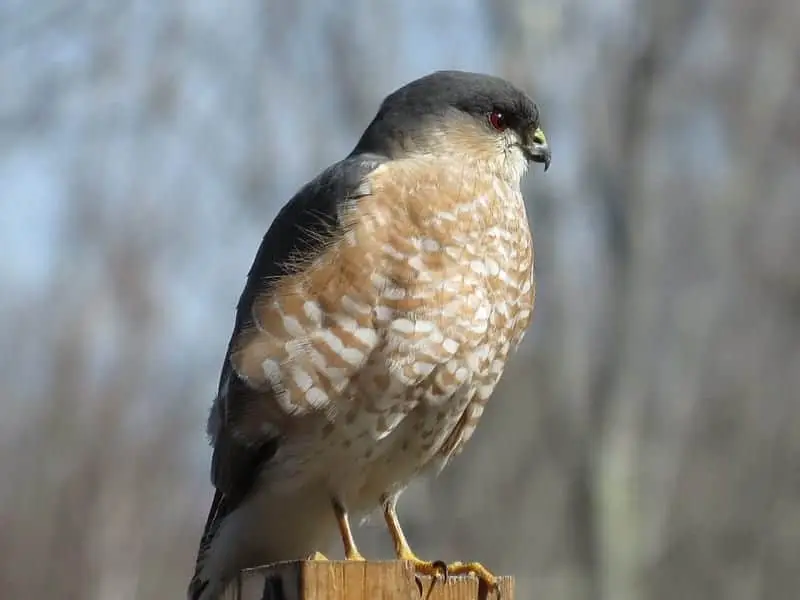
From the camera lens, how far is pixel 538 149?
4.72 m

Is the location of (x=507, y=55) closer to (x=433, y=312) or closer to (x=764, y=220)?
(x=764, y=220)

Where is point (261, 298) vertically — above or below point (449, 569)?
above

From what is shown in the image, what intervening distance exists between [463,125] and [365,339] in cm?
104

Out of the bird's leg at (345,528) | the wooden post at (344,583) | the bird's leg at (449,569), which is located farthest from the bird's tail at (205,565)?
the wooden post at (344,583)

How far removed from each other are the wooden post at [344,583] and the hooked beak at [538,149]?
6.53 ft

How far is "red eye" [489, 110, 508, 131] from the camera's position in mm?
4641

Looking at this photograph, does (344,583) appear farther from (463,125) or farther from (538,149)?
(538,149)

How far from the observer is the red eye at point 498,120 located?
4.64 metres

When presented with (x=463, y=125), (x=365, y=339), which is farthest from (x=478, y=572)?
(x=463, y=125)

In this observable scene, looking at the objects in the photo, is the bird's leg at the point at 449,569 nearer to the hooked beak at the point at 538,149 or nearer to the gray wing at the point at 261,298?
the gray wing at the point at 261,298

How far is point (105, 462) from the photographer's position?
23.3m

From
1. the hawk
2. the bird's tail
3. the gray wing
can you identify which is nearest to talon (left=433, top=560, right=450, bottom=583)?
the hawk

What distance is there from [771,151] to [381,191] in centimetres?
996

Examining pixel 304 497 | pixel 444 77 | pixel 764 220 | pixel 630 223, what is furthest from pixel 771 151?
pixel 304 497
